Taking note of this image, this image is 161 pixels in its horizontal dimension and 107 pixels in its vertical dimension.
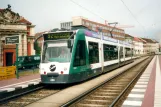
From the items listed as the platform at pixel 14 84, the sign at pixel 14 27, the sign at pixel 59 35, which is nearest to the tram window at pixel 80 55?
A: the sign at pixel 59 35

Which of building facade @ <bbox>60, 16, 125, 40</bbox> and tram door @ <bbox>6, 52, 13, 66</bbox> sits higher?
building facade @ <bbox>60, 16, 125, 40</bbox>

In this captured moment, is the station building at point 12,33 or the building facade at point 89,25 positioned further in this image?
the building facade at point 89,25

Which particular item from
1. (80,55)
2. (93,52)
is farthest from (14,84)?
(93,52)

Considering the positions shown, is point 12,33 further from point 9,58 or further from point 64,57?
point 64,57

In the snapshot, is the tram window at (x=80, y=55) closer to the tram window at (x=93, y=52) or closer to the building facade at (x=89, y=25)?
the tram window at (x=93, y=52)

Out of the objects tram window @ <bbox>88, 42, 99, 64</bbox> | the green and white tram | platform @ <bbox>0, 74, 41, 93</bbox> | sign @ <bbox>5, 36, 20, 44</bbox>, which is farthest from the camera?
sign @ <bbox>5, 36, 20, 44</bbox>

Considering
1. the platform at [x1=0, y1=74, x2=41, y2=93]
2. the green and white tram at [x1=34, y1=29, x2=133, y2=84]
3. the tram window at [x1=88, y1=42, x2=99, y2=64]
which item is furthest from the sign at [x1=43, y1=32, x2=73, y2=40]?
the platform at [x1=0, y1=74, x2=41, y2=93]

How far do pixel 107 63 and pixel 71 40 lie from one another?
828 centimetres

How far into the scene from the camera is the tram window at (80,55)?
43.5 feet

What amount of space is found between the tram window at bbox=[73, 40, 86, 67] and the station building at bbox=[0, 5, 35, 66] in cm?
2893

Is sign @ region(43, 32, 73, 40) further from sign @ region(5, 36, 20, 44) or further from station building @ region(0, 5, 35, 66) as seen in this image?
station building @ region(0, 5, 35, 66)

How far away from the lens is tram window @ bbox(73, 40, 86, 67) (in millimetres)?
13273

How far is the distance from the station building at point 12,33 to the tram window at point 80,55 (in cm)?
2893

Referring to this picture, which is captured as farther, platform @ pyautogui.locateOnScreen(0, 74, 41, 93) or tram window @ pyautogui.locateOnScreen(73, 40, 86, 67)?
platform @ pyautogui.locateOnScreen(0, 74, 41, 93)
